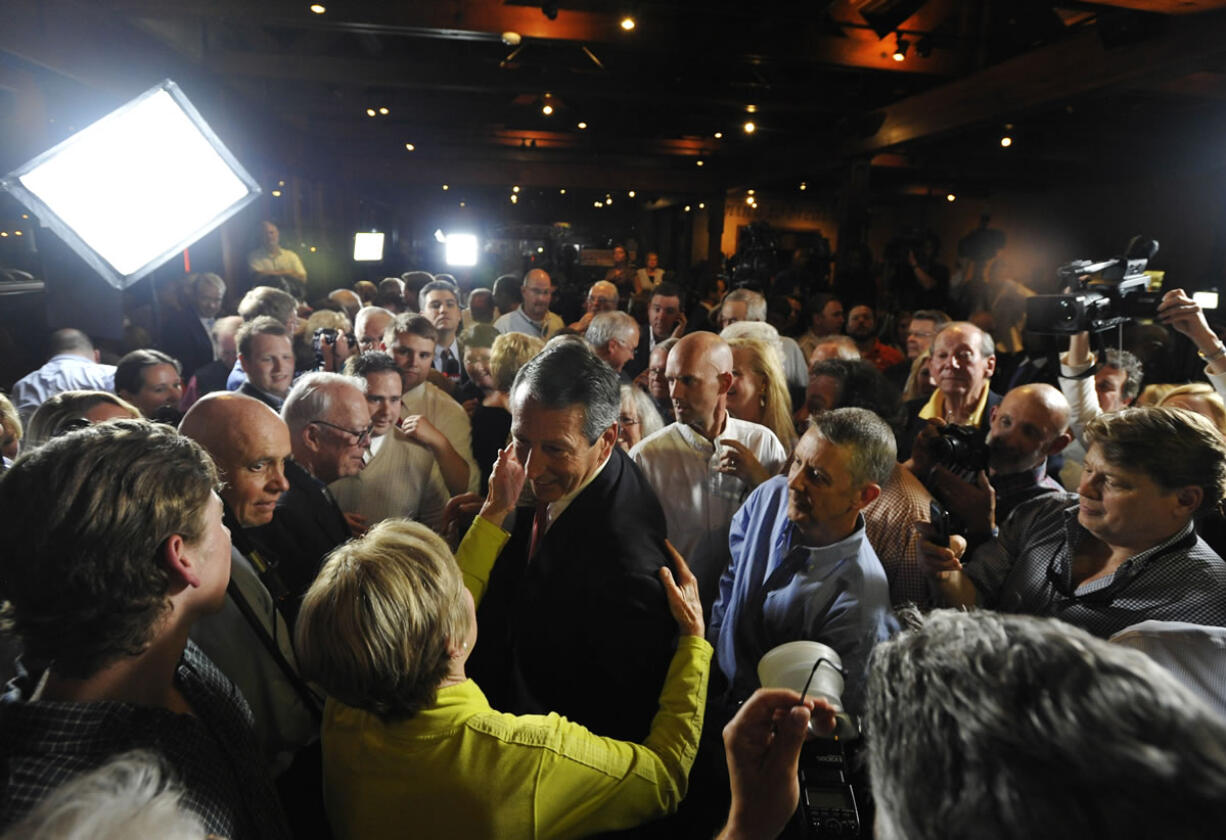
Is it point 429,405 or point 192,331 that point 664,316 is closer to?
point 429,405

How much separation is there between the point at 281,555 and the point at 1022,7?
21.0 feet

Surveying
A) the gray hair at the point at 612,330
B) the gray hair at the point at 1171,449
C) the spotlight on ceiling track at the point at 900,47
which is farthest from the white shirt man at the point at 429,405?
the spotlight on ceiling track at the point at 900,47

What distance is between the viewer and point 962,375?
303cm

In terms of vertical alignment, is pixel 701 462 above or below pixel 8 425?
below

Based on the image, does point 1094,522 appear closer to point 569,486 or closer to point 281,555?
point 569,486

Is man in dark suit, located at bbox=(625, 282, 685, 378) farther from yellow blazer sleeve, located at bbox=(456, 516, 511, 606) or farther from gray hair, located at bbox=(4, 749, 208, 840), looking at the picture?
gray hair, located at bbox=(4, 749, 208, 840)

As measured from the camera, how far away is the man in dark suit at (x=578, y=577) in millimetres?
1395

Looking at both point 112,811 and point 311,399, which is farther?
point 311,399

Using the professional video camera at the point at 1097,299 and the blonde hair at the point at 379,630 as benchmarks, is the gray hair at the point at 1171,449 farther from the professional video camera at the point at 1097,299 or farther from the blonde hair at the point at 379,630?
the blonde hair at the point at 379,630

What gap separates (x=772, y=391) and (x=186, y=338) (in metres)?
4.23

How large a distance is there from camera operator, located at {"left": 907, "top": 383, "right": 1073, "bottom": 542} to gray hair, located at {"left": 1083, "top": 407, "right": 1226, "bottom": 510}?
649mm

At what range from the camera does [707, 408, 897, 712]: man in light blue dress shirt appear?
5.28 feet

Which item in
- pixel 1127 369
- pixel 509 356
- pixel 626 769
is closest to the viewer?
pixel 626 769

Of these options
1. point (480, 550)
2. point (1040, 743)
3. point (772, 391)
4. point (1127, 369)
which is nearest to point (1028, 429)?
point (772, 391)
